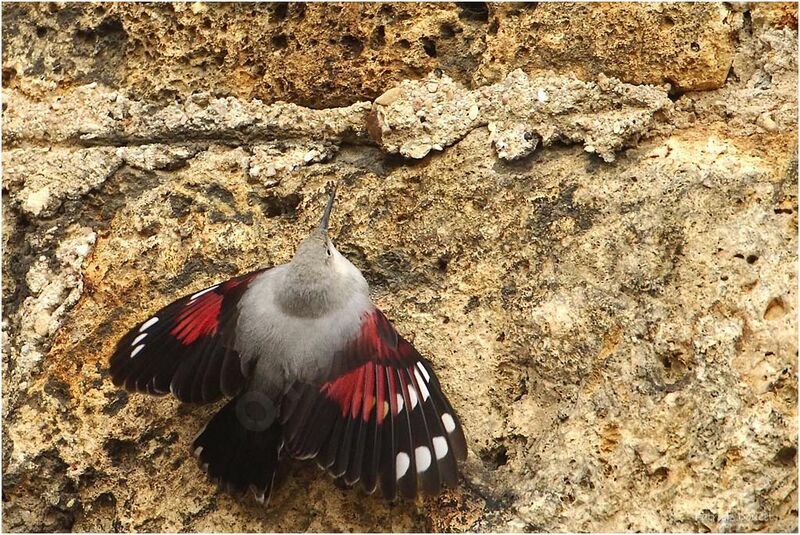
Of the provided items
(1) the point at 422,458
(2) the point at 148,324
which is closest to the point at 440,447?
(1) the point at 422,458

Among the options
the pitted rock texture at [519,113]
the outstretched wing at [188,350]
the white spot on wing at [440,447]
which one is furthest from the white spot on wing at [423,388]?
the pitted rock texture at [519,113]

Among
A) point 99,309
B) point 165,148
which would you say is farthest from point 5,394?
point 165,148

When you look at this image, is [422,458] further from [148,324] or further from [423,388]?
[148,324]

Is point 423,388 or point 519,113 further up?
point 519,113

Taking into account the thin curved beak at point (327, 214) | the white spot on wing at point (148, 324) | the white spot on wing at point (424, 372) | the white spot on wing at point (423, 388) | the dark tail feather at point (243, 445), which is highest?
the thin curved beak at point (327, 214)

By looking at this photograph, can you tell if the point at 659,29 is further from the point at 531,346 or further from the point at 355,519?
the point at 355,519

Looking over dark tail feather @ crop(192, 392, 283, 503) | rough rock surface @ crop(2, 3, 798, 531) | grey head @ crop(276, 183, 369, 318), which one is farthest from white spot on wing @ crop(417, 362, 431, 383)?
dark tail feather @ crop(192, 392, 283, 503)

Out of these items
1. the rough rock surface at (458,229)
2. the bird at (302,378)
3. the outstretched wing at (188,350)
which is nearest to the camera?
the rough rock surface at (458,229)

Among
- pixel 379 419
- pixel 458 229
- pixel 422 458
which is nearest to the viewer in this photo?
pixel 422 458

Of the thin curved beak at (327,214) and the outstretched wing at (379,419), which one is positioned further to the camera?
the thin curved beak at (327,214)

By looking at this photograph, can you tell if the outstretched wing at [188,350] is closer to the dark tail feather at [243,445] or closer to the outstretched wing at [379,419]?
the dark tail feather at [243,445]
